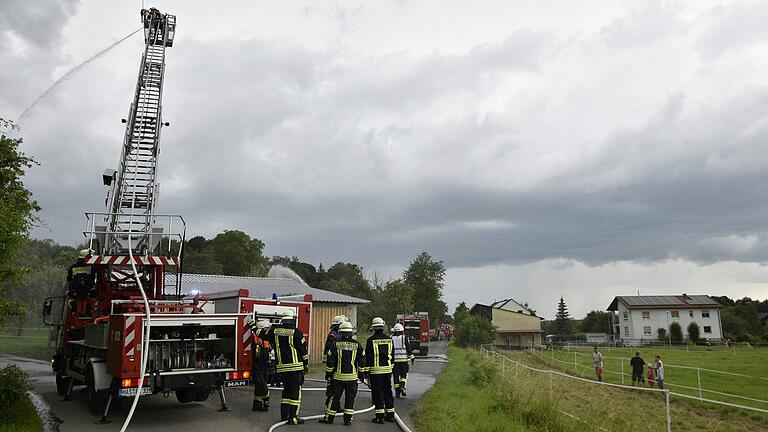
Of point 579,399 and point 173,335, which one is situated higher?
point 173,335

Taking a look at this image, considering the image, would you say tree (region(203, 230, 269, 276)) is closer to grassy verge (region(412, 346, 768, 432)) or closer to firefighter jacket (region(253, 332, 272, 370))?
grassy verge (region(412, 346, 768, 432))

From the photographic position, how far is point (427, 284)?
74.7 meters

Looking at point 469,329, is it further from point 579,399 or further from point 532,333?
point 579,399

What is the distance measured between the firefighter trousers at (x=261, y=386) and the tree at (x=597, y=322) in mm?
91005

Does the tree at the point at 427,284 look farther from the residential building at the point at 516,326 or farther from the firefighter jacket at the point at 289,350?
the firefighter jacket at the point at 289,350

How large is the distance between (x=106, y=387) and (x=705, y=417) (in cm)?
1605

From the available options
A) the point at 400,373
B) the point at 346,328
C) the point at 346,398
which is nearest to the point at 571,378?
the point at 400,373

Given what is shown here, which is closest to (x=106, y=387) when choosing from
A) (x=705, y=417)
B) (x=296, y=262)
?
(x=705, y=417)

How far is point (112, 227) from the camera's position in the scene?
42.3ft

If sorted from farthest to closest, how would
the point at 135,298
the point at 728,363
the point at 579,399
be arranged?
the point at 728,363, the point at 579,399, the point at 135,298

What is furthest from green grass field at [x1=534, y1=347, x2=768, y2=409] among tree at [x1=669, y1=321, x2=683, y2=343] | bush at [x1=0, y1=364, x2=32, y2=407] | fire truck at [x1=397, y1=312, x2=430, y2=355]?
tree at [x1=669, y1=321, x2=683, y2=343]

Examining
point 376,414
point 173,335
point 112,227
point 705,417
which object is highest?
point 112,227

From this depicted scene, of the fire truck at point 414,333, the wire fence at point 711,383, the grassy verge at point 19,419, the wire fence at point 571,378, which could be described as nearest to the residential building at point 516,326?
the fire truck at point 414,333

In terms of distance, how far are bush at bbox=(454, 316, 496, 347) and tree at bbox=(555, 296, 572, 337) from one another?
56131 mm
